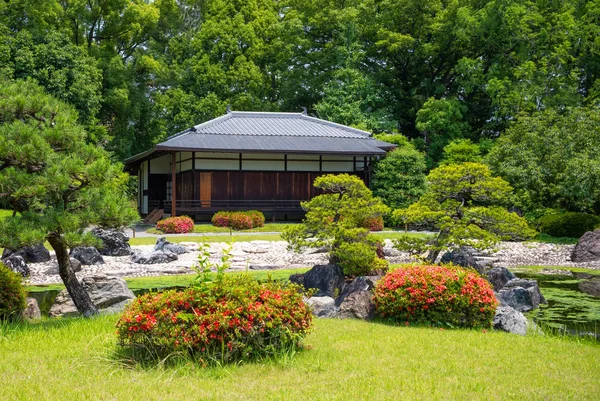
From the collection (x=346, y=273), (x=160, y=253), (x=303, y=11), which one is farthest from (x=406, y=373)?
(x=303, y=11)

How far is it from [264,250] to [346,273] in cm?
655

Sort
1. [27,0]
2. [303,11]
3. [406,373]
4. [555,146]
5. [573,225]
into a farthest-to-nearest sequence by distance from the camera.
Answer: [303,11] < [27,0] < [555,146] < [573,225] < [406,373]

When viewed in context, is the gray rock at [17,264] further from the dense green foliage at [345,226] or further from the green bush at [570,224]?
the green bush at [570,224]

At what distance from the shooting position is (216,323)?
5.22m

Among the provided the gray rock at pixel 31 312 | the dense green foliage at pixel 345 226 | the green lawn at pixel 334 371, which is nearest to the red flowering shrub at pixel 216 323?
the green lawn at pixel 334 371

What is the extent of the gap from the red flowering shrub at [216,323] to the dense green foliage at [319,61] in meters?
25.8

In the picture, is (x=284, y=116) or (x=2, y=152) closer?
(x=2, y=152)

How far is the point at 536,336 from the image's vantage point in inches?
277

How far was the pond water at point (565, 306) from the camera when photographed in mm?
8109

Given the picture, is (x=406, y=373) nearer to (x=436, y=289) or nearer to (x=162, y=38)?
(x=436, y=289)

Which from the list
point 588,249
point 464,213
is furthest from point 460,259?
point 588,249

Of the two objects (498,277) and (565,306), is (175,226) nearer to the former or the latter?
(498,277)

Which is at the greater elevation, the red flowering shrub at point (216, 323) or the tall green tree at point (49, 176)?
the tall green tree at point (49, 176)

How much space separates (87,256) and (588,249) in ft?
42.8
